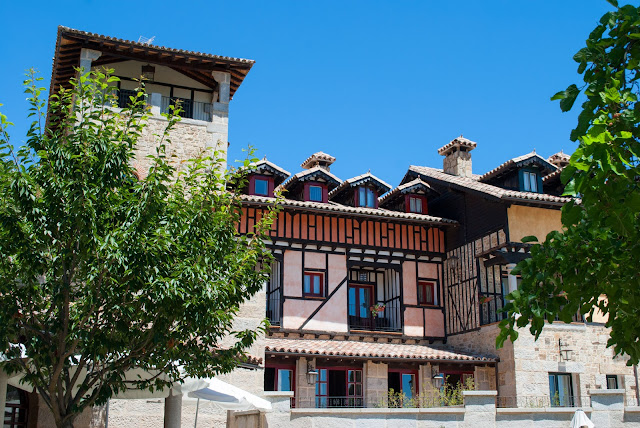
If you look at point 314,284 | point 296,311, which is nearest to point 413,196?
point 314,284

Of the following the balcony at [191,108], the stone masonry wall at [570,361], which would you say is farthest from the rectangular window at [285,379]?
the balcony at [191,108]

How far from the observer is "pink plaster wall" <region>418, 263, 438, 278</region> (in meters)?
23.0

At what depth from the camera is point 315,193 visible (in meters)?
22.6

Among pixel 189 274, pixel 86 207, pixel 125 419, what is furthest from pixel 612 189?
pixel 125 419

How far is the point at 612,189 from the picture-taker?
5133 mm

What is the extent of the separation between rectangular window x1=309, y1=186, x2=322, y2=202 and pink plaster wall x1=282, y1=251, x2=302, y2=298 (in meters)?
1.95

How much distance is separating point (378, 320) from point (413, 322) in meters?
1.12

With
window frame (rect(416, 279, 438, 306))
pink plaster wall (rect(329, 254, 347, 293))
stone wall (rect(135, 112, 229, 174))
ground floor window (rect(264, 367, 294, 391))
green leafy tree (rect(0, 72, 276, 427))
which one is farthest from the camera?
window frame (rect(416, 279, 438, 306))

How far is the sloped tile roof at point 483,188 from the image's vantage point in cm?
2056

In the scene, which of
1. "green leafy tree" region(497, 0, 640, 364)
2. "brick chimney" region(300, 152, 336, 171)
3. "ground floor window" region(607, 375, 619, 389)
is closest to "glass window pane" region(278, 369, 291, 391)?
"brick chimney" region(300, 152, 336, 171)

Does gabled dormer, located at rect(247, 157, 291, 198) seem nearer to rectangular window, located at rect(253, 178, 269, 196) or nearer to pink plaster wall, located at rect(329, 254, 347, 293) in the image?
rectangular window, located at rect(253, 178, 269, 196)

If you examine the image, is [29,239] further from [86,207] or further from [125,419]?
[125,419]

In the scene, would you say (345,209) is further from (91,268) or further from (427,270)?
(91,268)

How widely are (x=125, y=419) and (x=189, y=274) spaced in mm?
6333
